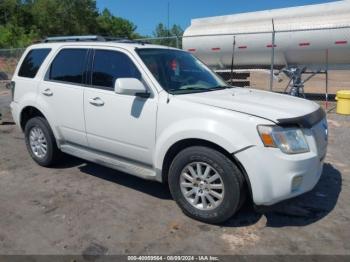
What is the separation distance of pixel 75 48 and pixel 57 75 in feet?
1.58

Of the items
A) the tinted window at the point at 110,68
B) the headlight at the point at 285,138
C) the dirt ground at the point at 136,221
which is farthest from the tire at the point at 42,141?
the headlight at the point at 285,138

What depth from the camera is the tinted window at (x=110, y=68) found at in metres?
4.66

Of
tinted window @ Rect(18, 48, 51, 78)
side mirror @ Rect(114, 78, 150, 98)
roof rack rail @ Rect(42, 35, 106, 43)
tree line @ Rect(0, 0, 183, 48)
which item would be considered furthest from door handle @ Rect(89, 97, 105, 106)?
tree line @ Rect(0, 0, 183, 48)

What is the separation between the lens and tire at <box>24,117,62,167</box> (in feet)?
18.6

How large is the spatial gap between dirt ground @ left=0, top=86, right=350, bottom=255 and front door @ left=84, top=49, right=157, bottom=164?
607 millimetres

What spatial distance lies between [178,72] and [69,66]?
162 cm

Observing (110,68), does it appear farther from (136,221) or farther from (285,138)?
(285,138)

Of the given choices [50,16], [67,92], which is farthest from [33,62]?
[50,16]

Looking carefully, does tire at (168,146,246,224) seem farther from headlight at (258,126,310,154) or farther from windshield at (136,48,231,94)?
windshield at (136,48,231,94)

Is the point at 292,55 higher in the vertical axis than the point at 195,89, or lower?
higher

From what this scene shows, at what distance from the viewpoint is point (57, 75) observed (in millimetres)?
5527

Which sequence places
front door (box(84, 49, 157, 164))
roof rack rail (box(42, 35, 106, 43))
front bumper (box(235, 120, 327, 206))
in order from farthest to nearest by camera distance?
roof rack rail (box(42, 35, 106, 43)) → front door (box(84, 49, 157, 164)) → front bumper (box(235, 120, 327, 206))

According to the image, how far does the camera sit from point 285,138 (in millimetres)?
3662

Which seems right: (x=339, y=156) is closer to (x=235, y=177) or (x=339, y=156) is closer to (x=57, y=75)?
(x=235, y=177)
